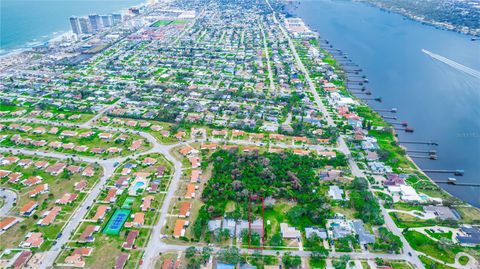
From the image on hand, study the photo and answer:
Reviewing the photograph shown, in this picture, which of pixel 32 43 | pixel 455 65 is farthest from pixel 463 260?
pixel 32 43

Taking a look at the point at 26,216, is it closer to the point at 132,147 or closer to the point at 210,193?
the point at 132,147

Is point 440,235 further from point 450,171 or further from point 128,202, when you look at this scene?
point 128,202

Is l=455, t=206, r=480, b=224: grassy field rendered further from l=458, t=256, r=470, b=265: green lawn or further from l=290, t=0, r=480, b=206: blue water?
l=458, t=256, r=470, b=265: green lawn

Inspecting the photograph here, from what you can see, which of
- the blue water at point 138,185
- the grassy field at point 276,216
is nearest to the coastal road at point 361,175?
the grassy field at point 276,216

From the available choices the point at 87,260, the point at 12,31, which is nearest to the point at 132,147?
the point at 87,260

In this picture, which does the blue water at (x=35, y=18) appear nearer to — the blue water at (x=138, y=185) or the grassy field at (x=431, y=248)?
the blue water at (x=138, y=185)
